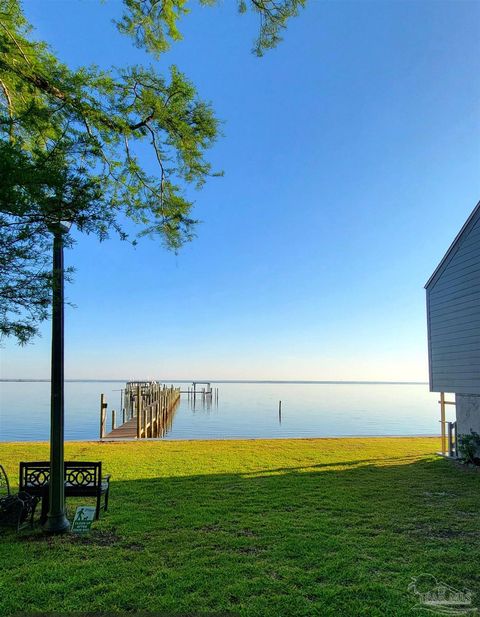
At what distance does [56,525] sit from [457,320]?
8.51 metres

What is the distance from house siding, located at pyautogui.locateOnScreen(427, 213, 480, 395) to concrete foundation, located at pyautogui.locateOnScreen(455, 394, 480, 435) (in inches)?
6.9

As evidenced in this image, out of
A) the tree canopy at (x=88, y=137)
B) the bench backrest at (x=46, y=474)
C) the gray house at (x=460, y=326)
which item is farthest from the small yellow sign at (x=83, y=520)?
the gray house at (x=460, y=326)

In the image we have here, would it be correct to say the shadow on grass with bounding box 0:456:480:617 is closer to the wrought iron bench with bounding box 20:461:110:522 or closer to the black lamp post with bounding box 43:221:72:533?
the black lamp post with bounding box 43:221:72:533

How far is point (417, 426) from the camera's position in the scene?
939 inches

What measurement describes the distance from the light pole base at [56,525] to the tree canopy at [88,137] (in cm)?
237

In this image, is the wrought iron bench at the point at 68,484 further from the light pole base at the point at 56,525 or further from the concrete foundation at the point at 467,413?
the concrete foundation at the point at 467,413

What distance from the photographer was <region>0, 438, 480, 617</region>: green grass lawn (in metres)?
2.98

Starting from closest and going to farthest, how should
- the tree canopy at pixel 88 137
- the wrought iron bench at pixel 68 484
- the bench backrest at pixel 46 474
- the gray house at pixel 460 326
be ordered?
the tree canopy at pixel 88 137 < the wrought iron bench at pixel 68 484 < the bench backrest at pixel 46 474 < the gray house at pixel 460 326

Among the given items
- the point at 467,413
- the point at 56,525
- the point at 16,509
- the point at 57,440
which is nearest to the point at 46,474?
the point at 16,509

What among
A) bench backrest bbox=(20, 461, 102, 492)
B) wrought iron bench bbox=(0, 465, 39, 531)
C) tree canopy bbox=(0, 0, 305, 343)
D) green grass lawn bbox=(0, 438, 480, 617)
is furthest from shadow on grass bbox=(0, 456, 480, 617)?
tree canopy bbox=(0, 0, 305, 343)

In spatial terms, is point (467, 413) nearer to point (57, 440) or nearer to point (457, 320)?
point (457, 320)

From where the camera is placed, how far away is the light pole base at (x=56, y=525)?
434cm

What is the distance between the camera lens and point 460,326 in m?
9.28

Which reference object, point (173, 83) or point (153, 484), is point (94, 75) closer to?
point (173, 83)
